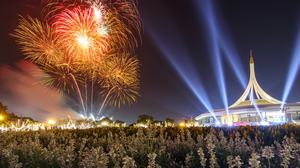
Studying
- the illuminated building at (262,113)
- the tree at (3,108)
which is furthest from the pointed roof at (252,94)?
the tree at (3,108)

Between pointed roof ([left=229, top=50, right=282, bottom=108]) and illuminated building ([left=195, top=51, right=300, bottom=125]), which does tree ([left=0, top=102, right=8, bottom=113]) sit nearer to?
illuminated building ([left=195, top=51, right=300, bottom=125])

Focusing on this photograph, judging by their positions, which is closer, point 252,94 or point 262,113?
point 262,113

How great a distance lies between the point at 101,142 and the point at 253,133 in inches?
189

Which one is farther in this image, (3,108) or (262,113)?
(3,108)

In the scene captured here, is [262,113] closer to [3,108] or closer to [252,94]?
[252,94]

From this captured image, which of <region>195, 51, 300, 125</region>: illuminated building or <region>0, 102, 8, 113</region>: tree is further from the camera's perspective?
<region>0, 102, 8, 113</region>: tree

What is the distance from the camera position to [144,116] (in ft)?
141

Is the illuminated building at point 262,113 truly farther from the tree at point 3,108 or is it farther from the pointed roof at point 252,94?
the tree at point 3,108

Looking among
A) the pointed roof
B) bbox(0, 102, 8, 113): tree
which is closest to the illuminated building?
the pointed roof

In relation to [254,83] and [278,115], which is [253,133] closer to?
[278,115]

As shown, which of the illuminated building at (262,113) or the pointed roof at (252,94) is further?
the pointed roof at (252,94)

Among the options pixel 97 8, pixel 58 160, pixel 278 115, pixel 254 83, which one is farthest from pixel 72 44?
pixel 254 83

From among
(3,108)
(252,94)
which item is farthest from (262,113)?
(3,108)

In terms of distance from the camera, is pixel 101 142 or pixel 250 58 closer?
pixel 101 142
